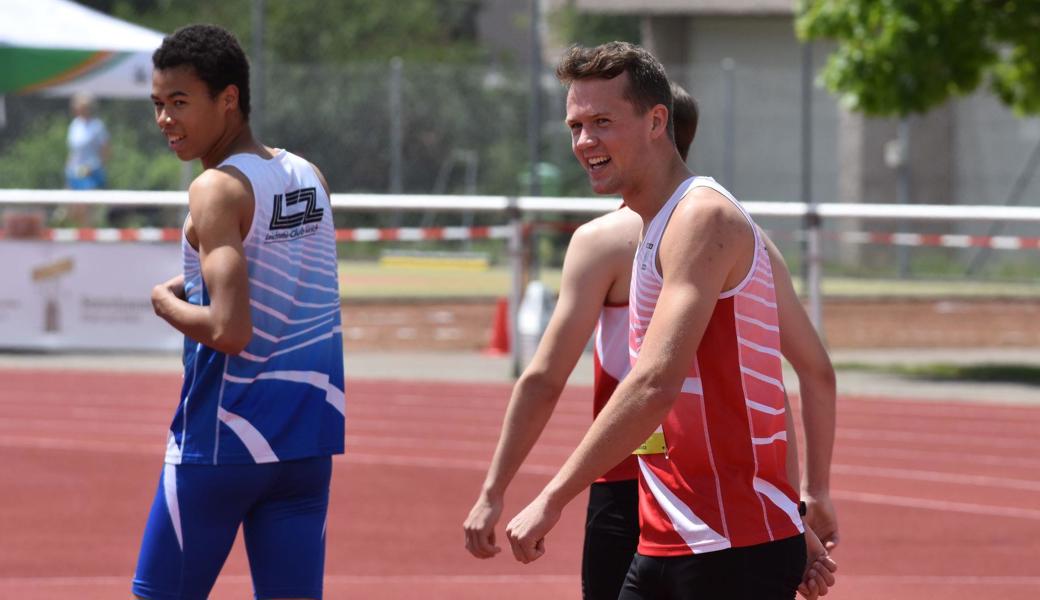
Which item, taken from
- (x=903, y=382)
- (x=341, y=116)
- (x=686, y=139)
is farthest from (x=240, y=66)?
(x=341, y=116)

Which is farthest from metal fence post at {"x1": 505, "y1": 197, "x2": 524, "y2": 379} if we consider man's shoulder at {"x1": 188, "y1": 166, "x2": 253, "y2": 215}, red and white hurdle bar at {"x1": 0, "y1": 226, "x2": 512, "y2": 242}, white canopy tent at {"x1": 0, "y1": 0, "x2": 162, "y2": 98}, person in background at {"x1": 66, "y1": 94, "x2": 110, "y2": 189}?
man's shoulder at {"x1": 188, "y1": 166, "x2": 253, "y2": 215}

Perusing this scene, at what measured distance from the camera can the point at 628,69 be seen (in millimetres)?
3412

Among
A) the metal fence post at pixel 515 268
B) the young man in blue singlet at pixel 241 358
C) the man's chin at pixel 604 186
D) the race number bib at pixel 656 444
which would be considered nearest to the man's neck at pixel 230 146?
the young man in blue singlet at pixel 241 358

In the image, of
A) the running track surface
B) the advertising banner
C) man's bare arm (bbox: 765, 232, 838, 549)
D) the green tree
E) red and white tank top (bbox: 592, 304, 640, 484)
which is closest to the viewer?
man's bare arm (bbox: 765, 232, 838, 549)

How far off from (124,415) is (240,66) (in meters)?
8.55

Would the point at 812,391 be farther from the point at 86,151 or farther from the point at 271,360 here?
the point at 86,151

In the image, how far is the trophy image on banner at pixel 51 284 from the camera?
48.8 ft

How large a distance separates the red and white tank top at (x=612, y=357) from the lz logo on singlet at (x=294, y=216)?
2.46 ft

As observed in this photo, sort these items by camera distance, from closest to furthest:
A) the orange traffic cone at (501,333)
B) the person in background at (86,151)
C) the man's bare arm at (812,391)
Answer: the man's bare arm at (812,391) → the orange traffic cone at (501,333) → the person in background at (86,151)

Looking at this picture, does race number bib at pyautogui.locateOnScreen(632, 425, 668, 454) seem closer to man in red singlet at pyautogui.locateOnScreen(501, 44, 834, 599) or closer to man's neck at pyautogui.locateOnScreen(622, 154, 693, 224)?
man in red singlet at pyautogui.locateOnScreen(501, 44, 834, 599)

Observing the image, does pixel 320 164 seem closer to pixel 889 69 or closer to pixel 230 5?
pixel 889 69

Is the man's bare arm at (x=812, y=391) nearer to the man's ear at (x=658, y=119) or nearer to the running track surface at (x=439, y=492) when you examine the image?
the man's ear at (x=658, y=119)

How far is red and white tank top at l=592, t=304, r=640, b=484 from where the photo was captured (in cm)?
439

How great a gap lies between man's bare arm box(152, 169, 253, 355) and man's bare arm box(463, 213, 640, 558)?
0.64 meters
